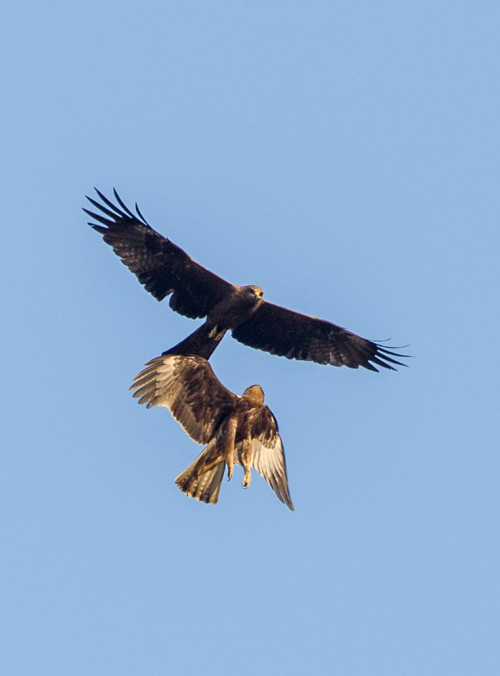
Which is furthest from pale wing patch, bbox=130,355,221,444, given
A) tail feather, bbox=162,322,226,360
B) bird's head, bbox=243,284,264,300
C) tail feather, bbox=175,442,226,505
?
bird's head, bbox=243,284,264,300

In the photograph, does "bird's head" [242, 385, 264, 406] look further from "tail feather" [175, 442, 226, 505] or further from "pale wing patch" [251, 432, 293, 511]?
"pale wing patch" [251, 432, 293, 511]

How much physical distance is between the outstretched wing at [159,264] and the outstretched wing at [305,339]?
788 mm

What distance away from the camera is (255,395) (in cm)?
1143

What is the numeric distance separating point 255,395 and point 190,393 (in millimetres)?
621

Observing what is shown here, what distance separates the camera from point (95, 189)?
14727 mm

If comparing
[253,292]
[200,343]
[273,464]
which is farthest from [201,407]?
[253,292]

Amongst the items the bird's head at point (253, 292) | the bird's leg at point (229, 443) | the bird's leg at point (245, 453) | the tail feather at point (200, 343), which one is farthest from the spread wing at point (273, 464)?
the bird's head at point (253, 292)

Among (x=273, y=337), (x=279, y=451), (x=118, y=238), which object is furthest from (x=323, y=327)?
(x=279, y=451)

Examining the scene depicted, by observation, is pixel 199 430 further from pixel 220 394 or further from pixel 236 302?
pixel 236 302

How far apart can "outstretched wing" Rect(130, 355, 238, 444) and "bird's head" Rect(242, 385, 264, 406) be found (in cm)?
15

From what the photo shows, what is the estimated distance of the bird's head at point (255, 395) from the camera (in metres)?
11.4

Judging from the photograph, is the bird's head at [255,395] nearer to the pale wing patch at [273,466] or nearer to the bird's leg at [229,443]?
the bird's leg at [229,443]

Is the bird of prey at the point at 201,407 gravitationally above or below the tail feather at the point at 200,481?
above

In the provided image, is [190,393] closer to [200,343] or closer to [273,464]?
[273,464]
